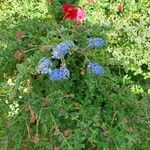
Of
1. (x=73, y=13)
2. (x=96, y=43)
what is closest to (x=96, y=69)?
(x=96, y=43)

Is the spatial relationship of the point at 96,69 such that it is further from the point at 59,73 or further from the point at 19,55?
the point at 19,55

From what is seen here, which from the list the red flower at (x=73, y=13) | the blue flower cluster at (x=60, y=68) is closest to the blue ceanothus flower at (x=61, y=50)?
the blue flower cluster at (x=60, y=68)

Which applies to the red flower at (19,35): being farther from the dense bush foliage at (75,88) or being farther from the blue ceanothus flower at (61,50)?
the blue ceanothus flower at (61,50)

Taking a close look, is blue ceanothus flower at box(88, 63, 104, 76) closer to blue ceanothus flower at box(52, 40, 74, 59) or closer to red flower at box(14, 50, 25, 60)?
blue ceanothus flower at box(52, 40, 74, 59)

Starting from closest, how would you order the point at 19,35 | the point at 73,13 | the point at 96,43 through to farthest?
1. the point at 96,43
2. the point at 19,35
3. the point at 73,13

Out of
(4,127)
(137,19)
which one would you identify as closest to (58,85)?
(4,127)

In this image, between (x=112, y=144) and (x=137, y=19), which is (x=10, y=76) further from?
(x=137, y=19)

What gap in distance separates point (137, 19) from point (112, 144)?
1.21m

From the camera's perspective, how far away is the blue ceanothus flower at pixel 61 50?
2.46 m

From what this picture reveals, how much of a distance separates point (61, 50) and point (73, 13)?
0.88 m

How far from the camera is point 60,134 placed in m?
2.42

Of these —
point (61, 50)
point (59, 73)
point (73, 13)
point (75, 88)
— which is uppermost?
point (61, 50)

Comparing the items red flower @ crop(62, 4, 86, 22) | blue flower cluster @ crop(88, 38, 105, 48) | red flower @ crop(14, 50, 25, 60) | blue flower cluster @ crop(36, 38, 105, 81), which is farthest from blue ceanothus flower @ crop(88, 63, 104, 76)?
red flower @ crop(62, 4, 86, 22)

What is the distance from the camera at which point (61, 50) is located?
8.12 feet
